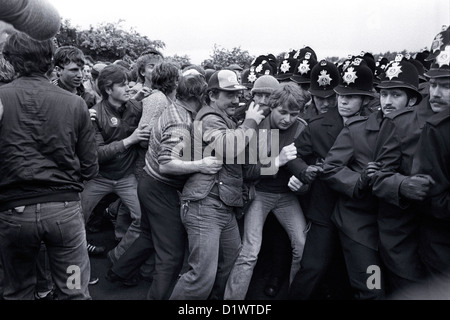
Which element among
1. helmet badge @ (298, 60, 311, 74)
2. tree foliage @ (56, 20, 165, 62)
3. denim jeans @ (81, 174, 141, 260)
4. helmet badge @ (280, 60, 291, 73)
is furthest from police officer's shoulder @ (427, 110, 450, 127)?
tree foliage @ (56, 20, 165, 62)

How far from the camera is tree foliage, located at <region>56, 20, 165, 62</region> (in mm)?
12383

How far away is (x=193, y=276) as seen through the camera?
3174mm

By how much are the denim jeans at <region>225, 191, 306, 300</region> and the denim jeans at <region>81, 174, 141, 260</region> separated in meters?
1.05

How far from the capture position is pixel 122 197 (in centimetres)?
427

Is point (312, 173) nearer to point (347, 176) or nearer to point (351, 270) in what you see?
point (347, 176)

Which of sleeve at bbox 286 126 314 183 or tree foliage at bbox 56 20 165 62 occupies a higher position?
tree foliage at bbox 56 20 165 62

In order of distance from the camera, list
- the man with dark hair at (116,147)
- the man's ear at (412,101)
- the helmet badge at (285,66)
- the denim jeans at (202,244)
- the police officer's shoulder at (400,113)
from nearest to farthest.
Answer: the police officer's shoulder at (400,113) → the denim jeans at (202,244) → the man's ear at (412,101) → the man with dark hair at (116,147) → the helmet badge at (285,66)

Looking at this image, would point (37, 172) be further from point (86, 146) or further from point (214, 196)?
point (214, 196)

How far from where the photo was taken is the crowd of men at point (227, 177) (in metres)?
2.64

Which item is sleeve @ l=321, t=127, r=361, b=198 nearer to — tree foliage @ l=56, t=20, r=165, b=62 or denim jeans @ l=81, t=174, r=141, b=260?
denim jeans @ l=81, t=174, r=141, b=260

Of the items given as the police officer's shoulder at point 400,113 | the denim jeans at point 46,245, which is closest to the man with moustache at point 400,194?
the police officer's shoulder at point 400,113

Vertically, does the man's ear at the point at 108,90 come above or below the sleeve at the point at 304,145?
above

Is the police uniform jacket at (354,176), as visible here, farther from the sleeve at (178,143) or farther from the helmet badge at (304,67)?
the helmet badge at (304,67)

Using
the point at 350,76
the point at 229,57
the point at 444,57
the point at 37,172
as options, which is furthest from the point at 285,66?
the point at 229,57
